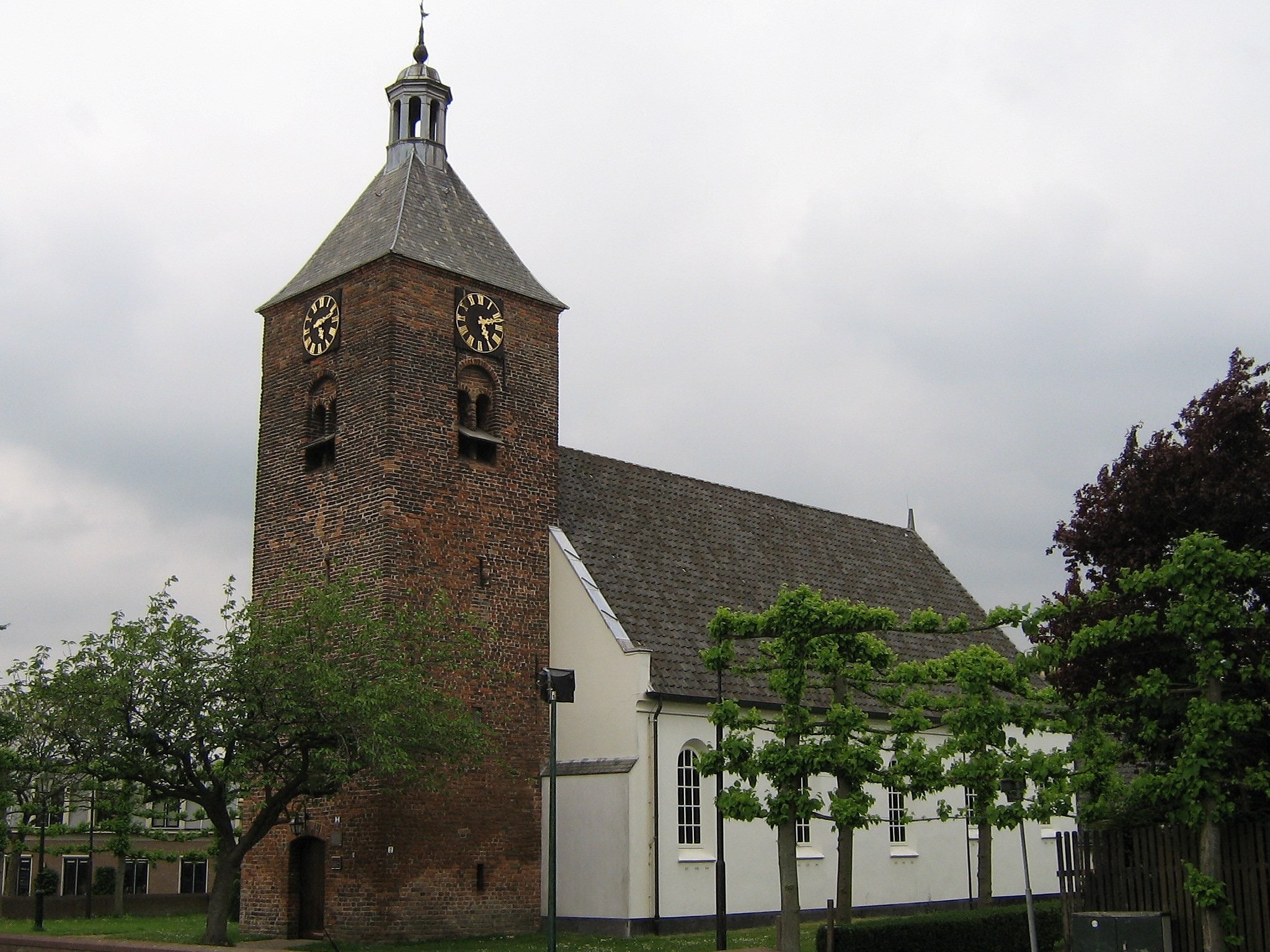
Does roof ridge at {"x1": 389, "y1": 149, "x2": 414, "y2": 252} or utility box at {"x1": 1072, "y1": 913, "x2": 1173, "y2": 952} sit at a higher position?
roof ridge at {"x1": 389, "y1": 149, "x2": 414, "y2": 252}

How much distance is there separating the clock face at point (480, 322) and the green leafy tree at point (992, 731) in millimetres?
12761

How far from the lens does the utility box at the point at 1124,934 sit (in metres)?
19.7

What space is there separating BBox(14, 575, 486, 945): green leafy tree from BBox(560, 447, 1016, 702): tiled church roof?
23.1ft

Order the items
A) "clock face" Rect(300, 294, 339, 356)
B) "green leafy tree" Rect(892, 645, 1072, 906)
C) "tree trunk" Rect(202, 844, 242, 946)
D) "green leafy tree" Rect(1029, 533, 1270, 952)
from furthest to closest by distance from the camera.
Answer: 1. "clock face" Rect(300, 294, 339, 356)
2. "tree trunk" Rect(202, 844, 242, 946)
3. "green leafy tree" Rect(892, 645, 1072, 906)
4. "green leafy tree" Rect(1029, 533, 1270, 952)

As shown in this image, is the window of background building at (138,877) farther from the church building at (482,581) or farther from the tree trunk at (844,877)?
the tree trunk at (844,877)

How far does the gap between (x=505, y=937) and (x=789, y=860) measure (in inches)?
349

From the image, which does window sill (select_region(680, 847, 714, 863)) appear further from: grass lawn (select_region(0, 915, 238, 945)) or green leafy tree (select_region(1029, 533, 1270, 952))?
grass lawn (select_region(0, 915, 238, 945))

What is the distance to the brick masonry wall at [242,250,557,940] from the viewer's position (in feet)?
88.3

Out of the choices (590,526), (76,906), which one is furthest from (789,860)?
(76,906)

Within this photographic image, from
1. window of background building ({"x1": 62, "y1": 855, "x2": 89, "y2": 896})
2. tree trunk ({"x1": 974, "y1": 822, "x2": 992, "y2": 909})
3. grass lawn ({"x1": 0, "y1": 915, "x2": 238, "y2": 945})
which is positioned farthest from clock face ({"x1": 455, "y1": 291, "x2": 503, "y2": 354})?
window of background building ({"x1": 62, "y1": 855, "x2": 89, "y2": 896})

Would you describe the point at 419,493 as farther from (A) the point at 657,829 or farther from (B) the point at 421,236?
(A) the point at 657,829

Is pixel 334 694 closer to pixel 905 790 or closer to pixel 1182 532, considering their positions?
pixel 905 790

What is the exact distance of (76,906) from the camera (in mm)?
42750

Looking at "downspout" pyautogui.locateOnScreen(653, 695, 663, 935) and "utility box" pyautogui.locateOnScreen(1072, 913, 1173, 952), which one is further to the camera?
"downspout" pyautogui.locateOnScreen(653, 695, 663, 935)
